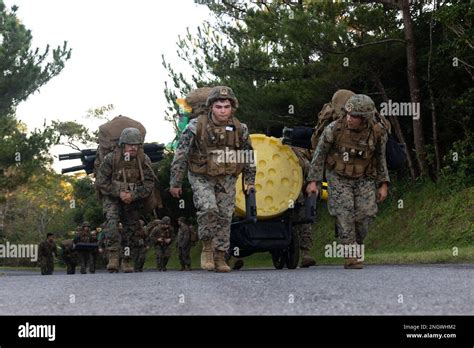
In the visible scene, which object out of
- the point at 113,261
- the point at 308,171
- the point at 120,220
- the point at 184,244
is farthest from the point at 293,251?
the point at 184,244

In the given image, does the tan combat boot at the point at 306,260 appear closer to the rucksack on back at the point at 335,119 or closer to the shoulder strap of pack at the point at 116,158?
the rucksack on back at the point at 335,119

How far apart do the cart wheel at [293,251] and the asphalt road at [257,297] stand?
11.9 ft

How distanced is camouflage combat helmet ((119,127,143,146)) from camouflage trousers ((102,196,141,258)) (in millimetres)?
903

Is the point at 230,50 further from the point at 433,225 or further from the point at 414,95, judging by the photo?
the point at 433,225

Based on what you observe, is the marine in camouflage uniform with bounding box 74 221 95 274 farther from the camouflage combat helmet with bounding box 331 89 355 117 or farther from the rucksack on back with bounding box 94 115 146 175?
the camouflage combat helmet with bounding box 331 89 355 117

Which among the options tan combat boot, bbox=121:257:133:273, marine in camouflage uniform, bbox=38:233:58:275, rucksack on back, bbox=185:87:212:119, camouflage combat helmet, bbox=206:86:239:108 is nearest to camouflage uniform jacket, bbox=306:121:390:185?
camouflage combat helmet, bbox=206:86:239:108

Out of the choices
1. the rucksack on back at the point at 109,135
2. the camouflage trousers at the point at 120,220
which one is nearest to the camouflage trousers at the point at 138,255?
the camouflage trousers at the point at 120,220

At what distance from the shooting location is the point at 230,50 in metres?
27.1

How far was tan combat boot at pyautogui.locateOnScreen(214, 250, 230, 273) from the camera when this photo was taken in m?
9.41

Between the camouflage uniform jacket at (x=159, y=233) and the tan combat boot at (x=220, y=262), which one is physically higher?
the camouflage uniform jacket at (x=159, y=233)

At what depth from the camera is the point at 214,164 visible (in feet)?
32.1

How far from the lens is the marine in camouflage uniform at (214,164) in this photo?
383 inches

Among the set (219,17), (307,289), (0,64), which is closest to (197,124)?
(307,289)

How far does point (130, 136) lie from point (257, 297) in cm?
648
